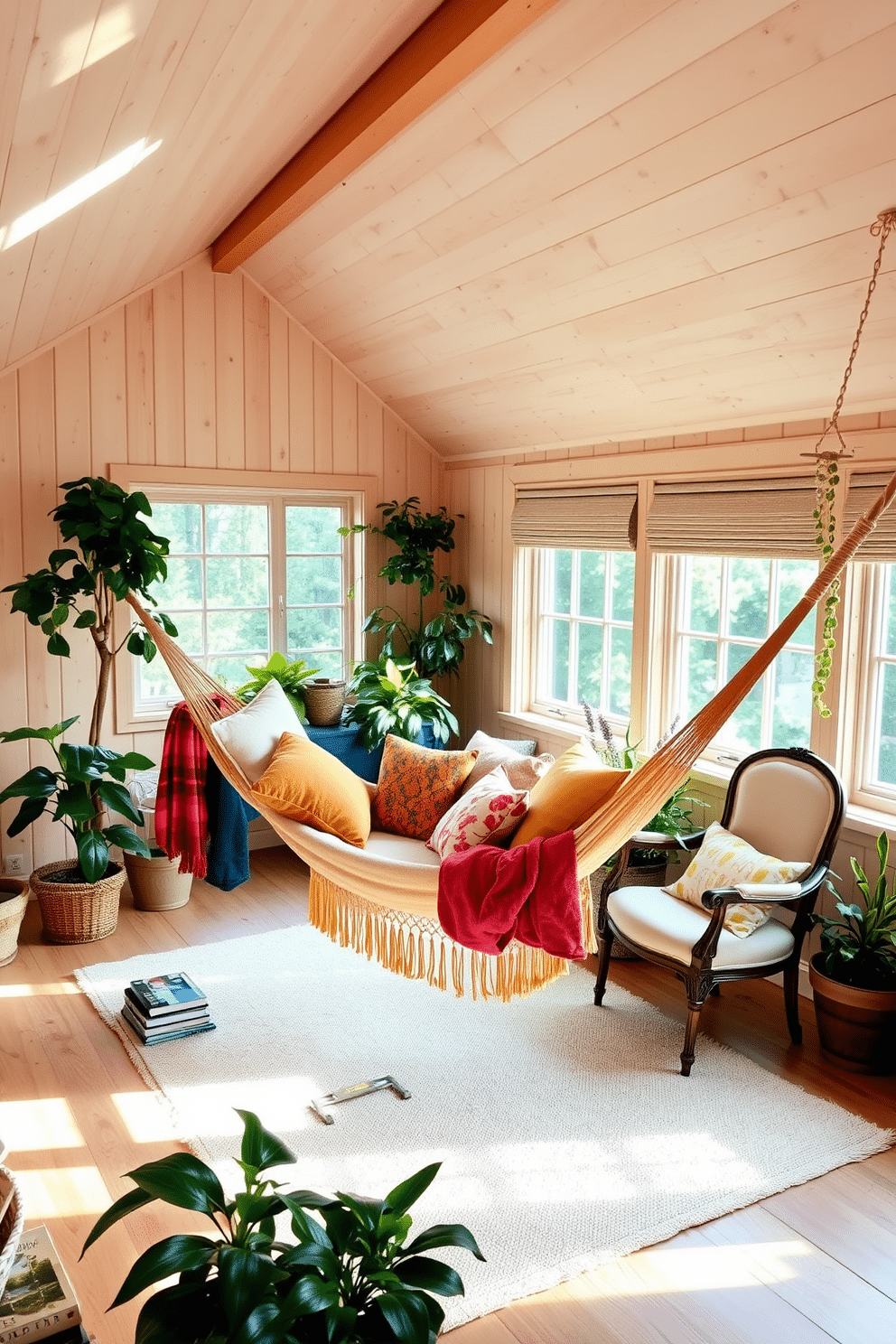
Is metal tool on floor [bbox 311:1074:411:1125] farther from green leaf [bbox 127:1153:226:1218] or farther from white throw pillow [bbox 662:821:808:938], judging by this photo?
green leaf [bbox 127:1153:226:1218]

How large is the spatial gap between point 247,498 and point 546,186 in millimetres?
2384

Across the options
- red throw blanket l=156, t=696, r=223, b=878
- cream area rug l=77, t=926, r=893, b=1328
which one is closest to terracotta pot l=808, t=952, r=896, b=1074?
cream area rug l=77, t=926, r=893, b=1328

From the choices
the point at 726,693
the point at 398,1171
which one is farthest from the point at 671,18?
the point at 398,1171

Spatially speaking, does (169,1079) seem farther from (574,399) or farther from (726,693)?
(574,399)

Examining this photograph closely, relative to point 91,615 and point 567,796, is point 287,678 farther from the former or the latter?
point 567,796

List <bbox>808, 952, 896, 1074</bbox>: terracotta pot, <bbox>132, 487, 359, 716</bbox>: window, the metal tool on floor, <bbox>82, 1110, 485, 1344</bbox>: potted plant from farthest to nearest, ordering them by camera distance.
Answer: <bbox>132, 487, 359, 716</bbox>: window, <bbox>808, 952, 896, 1074</bbox>: terracotta pot, the metal tool on floor, <bbox>82, 1110, 485, 1344</bbox>: potted plant

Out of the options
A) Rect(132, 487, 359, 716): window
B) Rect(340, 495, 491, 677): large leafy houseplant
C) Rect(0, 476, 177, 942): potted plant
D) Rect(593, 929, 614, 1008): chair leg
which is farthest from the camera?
Rect(340, 495, 491, 677): large leafy houseplant

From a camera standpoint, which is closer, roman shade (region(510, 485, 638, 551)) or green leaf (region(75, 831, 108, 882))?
green leaf (region(75, 831, 108, 882))

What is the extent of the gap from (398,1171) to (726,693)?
140 centimetres

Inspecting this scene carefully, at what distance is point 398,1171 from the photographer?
263 cm

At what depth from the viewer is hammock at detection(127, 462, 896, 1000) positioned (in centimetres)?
230

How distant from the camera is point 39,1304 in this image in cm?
131

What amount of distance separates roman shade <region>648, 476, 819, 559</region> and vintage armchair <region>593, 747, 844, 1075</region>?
69 centimetres

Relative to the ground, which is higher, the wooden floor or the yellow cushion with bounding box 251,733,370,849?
the yellow cushion with bounding box 251,733,370,849
